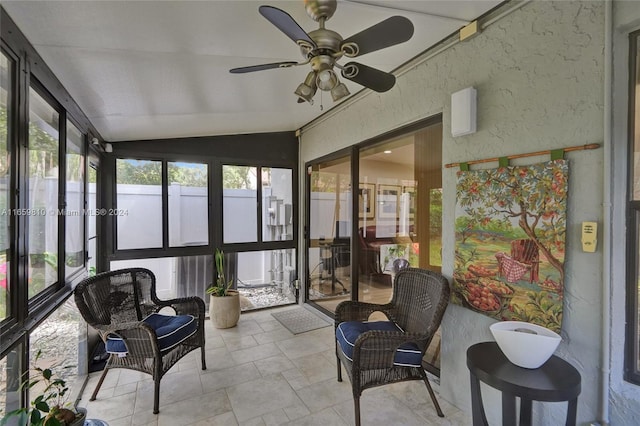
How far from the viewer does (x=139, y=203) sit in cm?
365

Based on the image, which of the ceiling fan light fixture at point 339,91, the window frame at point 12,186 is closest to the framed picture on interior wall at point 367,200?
the ceiling fan light fixture at point 339,91

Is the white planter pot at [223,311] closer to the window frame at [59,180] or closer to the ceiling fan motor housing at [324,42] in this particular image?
the window frame at [59,180]

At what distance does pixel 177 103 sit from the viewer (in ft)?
8.99

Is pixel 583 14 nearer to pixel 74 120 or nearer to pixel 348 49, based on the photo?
pixel 348 49

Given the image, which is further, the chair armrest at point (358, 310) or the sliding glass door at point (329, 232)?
the sliding glass door at point (329, 232)

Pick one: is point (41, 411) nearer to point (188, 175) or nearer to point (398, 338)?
point (398, 338)

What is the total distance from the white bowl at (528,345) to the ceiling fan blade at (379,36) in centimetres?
157

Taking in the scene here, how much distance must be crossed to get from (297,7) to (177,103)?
1.60 meters

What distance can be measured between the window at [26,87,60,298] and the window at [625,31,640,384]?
10.2 ft

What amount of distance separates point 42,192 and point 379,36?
2.23 meters

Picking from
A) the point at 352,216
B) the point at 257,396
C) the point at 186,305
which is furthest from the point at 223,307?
the point at 352,216

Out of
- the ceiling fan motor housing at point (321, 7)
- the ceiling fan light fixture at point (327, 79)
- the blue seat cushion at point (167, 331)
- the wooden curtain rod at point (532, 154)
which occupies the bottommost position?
the blue seat cushion at point (167, 331)

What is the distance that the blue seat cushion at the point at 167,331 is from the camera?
219 cm

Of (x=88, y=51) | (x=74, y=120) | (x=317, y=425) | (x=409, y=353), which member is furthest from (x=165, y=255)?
(x=409, y=353)
